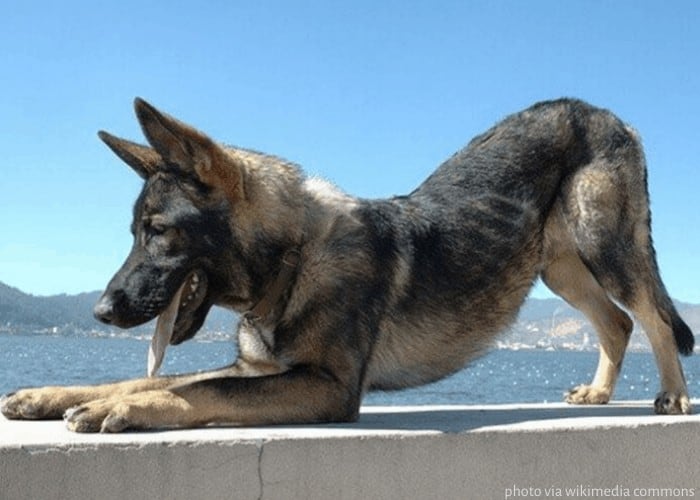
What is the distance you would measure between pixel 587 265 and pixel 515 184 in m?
0.74

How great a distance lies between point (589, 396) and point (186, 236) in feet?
11.3

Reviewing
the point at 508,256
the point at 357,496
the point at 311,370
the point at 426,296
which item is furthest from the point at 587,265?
the point at 357,496

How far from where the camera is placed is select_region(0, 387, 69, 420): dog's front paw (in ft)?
17.0

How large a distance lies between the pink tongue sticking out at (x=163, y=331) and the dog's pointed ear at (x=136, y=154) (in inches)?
27.5

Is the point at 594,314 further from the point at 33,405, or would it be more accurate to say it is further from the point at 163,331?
the point at 33,405

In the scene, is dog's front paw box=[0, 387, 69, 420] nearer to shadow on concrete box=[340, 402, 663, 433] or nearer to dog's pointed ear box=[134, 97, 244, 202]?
dog's pointed ear box=[134, 97, 244, 202]

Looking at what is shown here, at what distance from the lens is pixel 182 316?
17.4 ft

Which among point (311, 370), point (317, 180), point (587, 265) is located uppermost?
point (317, 180)

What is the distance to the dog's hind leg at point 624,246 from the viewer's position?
6508 mm

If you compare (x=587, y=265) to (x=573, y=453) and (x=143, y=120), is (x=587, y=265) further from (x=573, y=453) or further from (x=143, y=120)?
(x=143, y=120)

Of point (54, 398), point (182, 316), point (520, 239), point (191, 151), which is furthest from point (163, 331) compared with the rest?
point (520, 239)

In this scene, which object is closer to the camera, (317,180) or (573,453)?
(573,453)

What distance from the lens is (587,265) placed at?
21.7 ft

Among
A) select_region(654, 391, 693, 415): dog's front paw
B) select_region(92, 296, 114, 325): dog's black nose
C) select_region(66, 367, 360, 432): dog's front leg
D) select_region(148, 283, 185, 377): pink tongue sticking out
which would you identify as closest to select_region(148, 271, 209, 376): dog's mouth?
select_region(148, 283, 185, 377): pink tongue sticking out
